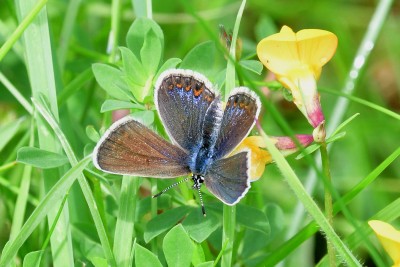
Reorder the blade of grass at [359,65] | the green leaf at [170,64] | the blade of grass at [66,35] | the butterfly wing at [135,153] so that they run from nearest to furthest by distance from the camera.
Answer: the butterfly wing at [135,153], the green leaf at [170,64], the blade of grass at [66,35], the blade of grass at [359,65]

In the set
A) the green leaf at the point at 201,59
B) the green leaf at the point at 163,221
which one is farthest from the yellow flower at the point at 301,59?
the green leaf at the point at 163,221

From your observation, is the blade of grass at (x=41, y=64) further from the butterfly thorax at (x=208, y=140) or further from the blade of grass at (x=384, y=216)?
the blade of grass at (x=384, y=216)

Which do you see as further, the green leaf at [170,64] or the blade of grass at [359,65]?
the blade of grass at [359,65]

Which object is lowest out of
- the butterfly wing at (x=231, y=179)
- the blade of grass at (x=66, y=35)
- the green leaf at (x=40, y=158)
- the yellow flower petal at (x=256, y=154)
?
the butterfly wing at (x=231, y=179)

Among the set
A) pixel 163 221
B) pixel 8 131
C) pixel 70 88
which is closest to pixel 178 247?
pixel 163 221

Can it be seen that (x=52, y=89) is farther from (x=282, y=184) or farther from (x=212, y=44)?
(x=282, y=184)

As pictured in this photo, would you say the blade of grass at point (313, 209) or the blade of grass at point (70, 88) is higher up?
the blade of grass at point (70, 88)
